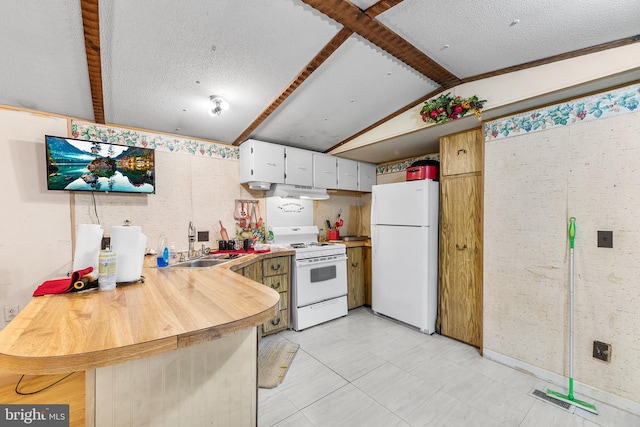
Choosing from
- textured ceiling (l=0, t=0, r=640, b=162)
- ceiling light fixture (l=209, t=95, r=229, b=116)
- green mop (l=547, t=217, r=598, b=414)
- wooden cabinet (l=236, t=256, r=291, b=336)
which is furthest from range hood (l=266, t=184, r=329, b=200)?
green mop (l=547, t=217, r=598, b=414)

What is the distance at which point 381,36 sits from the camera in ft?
5.85

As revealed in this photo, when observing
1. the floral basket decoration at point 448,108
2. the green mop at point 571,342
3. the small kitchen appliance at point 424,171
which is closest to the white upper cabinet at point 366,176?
the small kitchen appliance at point 424,171

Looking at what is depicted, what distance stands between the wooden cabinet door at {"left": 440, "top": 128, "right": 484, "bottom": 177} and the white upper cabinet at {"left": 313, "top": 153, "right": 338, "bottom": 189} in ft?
4.67

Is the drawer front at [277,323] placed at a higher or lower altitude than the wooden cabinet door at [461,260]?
lower

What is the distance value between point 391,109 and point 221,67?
5.73 ft

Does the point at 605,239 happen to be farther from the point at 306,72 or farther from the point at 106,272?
the point at 106,272

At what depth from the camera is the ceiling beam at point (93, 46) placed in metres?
1.38

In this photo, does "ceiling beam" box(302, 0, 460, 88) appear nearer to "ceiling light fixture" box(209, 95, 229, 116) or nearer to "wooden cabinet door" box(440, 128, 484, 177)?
"wooden cabinet door" box(440, 128, 484, 177)

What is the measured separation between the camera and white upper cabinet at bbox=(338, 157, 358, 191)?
12.5 feet

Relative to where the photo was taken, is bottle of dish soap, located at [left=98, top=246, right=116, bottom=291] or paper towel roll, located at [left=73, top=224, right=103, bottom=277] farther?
paper towel roll, located at [left=73, top=224, right=103, bottom=277]

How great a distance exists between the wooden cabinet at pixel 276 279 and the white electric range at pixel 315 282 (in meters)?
0.10

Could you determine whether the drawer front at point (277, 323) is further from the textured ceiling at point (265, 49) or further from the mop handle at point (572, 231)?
the mop handle at point (572, 231)

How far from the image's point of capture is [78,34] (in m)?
1.52

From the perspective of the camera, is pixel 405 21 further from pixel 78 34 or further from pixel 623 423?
pixel 623 423
